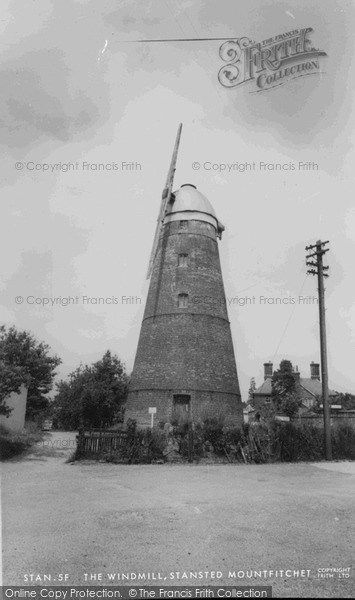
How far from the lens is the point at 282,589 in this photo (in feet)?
15.7

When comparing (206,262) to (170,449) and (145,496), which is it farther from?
(145,496)

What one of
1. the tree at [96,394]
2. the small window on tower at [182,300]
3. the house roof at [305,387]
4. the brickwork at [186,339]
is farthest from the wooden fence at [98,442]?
the house roof at [305,387]

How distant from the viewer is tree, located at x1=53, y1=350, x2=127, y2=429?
32.8m

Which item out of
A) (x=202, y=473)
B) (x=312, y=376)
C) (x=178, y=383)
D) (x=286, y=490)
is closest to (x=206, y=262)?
(x=178, y=383)

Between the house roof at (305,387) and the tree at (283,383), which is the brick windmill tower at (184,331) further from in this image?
the house roof at (305,387)

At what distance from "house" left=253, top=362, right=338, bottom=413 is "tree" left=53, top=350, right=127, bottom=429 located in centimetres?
2148

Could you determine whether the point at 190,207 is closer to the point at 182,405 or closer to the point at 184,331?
the point at 184,331

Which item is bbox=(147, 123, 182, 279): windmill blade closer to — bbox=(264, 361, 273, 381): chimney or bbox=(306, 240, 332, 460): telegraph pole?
bbox=(306, 240, 332, 460): telegraph pole

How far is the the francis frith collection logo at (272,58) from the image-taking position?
23.7 feet

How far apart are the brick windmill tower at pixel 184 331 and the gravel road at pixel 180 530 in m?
7.99

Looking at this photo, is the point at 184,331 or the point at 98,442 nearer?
the point at 98,442

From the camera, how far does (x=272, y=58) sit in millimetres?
7348

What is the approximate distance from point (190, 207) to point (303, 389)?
123 feet

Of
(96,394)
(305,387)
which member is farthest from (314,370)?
(96,394)
